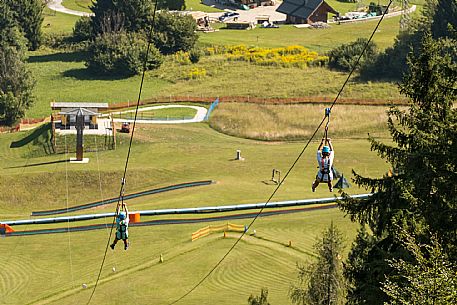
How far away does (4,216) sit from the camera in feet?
206

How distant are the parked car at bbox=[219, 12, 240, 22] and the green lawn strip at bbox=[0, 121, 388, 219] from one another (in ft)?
227

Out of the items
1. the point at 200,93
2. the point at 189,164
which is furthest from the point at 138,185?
the point at 200,93

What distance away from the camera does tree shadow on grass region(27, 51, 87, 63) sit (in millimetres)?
127537

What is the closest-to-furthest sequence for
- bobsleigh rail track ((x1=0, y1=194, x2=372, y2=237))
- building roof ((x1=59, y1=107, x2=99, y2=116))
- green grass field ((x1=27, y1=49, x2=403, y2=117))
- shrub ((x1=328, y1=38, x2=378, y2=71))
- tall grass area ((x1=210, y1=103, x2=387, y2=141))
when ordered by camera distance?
bobsleigh rail track ((x1=0, y1=194, x2=372, y2=237))
building roof ((x1=59, y1=107, x2=99, y2=116))
tall grass area ((x1=210, y1=103, x2=387, y2=141))
green grass field ((x1=27, y1=49, x2=403, y2=117))
shrub ((x1=328, y1=38, x2=378, y2=71))

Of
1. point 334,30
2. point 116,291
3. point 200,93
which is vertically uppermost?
point 334,30

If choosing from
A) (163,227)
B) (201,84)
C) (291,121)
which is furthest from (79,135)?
(201,84)

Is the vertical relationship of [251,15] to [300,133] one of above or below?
above

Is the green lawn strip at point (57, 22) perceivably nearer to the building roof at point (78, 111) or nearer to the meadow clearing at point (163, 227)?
the meadow clearing at point (163, 227)

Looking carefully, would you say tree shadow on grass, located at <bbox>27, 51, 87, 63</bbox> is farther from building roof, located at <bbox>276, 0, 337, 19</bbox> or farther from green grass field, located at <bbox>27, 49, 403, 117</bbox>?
building roof, located at <bbox>276, 0, 337, 19</bbox>

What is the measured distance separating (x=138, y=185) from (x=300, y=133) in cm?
2536

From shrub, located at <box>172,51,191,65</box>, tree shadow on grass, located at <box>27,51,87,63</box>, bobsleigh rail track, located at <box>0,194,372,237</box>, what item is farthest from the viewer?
tree shadow on grass, located at <box>27,51,87,63</box>

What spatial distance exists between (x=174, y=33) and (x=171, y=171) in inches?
2295

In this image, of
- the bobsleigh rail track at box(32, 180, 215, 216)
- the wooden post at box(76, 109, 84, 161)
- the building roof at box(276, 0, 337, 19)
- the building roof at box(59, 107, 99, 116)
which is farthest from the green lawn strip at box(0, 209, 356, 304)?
the building roof at box(276, 0, 337, 19)

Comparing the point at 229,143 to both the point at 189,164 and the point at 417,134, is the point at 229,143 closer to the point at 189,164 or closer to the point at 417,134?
the point at 189,164
